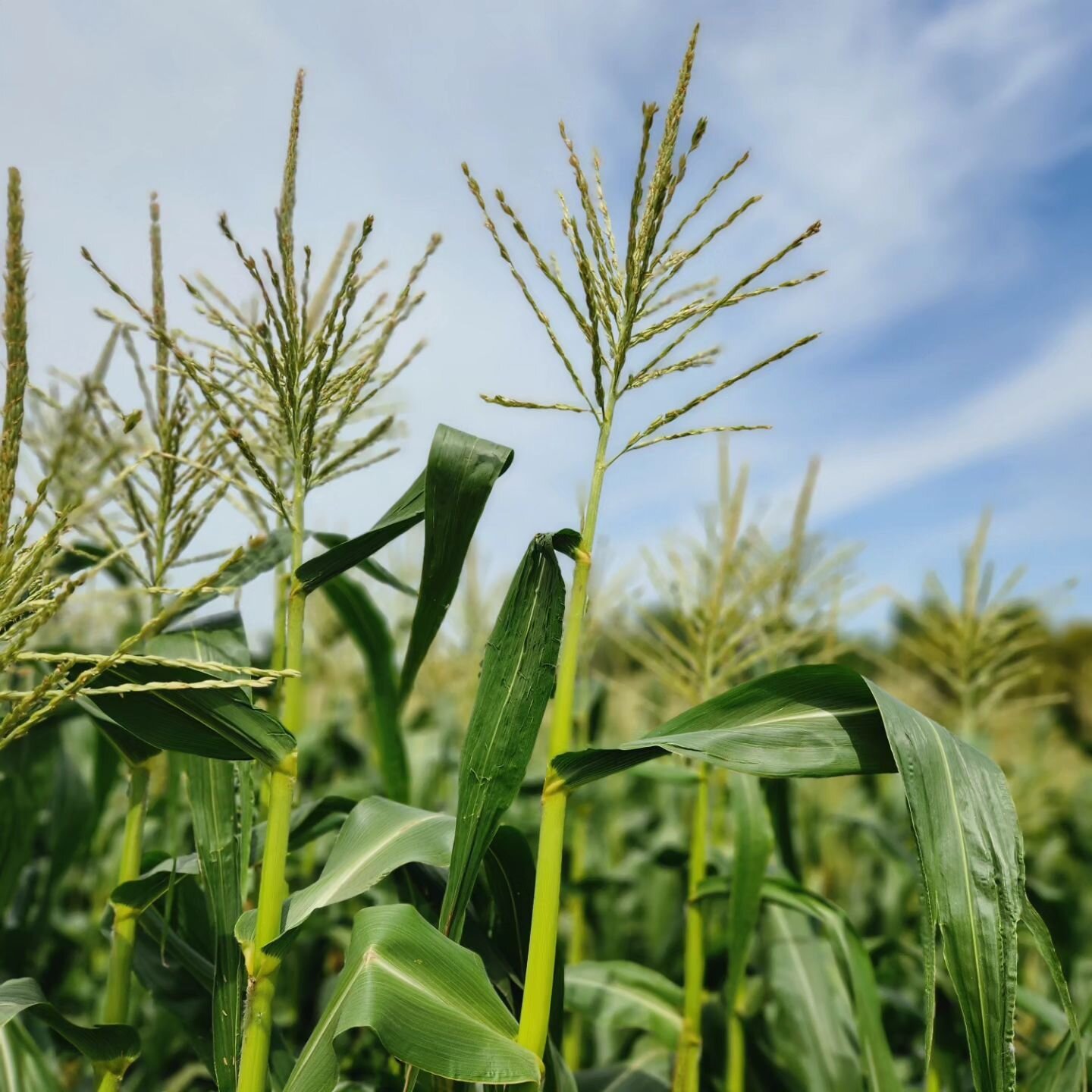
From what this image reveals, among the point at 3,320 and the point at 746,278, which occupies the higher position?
the point at 746,278

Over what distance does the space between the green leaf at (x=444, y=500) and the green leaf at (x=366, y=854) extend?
1.31ft

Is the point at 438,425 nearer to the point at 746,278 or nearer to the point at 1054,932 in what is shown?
the point at 746,278

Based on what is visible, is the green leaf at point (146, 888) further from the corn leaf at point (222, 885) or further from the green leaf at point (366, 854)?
the green leaf at point (366, 854)

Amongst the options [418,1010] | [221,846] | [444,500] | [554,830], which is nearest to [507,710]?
[554,830]

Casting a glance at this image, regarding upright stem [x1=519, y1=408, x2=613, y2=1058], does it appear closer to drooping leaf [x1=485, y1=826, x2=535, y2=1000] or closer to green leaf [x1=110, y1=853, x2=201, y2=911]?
drooping leaf [x1=485, y1=826, x2=535, y2=1000]

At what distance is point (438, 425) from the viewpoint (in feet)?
5.01

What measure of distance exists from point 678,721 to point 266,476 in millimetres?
795

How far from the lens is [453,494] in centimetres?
150

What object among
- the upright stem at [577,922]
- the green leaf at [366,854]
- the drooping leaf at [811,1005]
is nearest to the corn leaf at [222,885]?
the green leaf at [366,854]

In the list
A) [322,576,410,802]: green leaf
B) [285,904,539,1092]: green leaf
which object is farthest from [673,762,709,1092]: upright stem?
[285,904,539,1092]: green leaf

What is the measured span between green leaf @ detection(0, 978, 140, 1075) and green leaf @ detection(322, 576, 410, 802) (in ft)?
2.26

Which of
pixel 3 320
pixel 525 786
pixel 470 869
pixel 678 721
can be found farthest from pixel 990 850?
pixel 525 786

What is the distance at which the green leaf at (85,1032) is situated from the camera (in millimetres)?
1623

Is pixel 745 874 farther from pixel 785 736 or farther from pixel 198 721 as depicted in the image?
pixel 198 721
